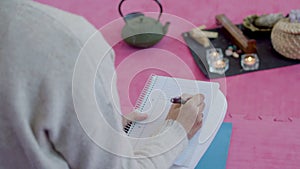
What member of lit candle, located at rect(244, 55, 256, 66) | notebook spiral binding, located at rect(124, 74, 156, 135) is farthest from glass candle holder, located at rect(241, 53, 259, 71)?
notebook spiral binding, located at rect(124, 74, 156, 135)

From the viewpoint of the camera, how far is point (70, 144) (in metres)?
0.67

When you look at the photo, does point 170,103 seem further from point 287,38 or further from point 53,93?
point 287,38

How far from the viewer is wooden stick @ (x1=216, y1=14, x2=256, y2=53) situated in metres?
1.69

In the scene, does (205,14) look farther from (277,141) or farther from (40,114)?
(40,114)

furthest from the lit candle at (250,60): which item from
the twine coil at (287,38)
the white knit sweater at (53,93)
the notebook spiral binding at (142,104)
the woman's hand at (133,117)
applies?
the white knit sweater at (53,93)

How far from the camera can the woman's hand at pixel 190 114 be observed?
0.97 metres

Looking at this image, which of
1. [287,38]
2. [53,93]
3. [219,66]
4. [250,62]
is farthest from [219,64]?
[53,93]

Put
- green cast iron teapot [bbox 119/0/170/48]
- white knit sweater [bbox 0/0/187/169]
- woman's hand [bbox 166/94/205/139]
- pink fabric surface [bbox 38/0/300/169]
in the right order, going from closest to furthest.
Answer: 1. white knit sweater [bbox 0/0/187/169]
2. woman's hand [bbox 166/94/205/139]
3. pink fabric surface [bbox 38/0/300/169]
4. green cast iron teapot [bbox 119/0/170/48]

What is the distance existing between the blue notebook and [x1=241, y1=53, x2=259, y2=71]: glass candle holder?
18.0 inches

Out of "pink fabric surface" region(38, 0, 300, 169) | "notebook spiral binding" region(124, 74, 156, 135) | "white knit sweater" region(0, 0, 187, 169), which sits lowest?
"pink fabric surface" region(38, 0, 300, 169)

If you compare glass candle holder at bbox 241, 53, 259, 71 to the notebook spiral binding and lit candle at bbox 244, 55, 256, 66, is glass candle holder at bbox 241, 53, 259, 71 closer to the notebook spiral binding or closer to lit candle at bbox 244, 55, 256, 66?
lit candle at bbox 244, 55, 256, 66

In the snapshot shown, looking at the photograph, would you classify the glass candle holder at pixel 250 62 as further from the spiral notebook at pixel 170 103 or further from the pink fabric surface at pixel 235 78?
the spiral notebook at pixel 170 103

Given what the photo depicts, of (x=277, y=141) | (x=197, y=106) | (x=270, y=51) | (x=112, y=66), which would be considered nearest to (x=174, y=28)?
(x=270, y=51)

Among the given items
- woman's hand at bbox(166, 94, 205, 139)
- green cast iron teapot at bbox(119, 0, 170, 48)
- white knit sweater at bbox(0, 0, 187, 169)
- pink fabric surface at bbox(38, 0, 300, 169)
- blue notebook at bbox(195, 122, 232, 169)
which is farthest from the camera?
green cast iron teapot at bbox(119, 0, 170, 48)
